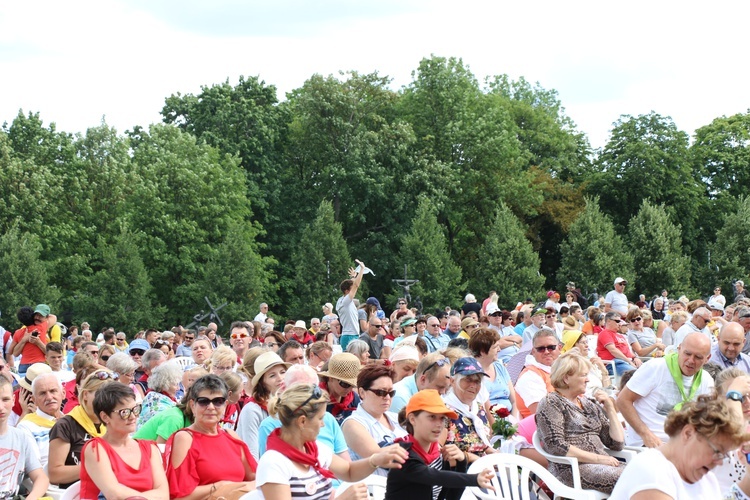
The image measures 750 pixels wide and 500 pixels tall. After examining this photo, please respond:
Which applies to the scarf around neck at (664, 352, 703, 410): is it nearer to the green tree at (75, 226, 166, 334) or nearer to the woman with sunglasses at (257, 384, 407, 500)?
the woman with sunglasses at (257, 384, 407, 500)

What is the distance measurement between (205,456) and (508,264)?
3681cm

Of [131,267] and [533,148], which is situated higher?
[533,148]

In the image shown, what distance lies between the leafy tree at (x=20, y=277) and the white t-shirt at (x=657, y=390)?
32.7m

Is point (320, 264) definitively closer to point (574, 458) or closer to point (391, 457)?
point (574, 458)

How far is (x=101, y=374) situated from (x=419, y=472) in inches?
109

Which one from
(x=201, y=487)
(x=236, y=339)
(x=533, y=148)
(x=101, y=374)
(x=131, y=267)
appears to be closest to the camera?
(x=201, y=487)

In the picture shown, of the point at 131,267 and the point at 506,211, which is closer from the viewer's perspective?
the point at 131,267

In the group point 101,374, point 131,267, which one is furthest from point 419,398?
point 131,267

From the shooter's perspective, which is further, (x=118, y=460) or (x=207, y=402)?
(x=207, y=402)

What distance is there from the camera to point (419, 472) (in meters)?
4.80

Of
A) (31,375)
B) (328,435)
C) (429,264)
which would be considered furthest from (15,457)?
(429,264)

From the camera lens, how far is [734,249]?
44.2m

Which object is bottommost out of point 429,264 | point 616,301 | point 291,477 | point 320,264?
point 320,264

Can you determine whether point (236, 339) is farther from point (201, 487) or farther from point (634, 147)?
point (634, 147)
